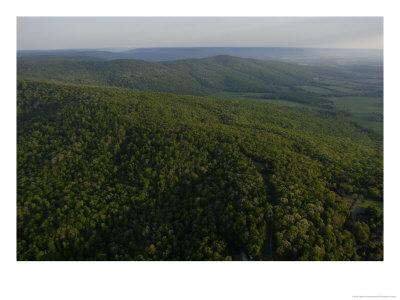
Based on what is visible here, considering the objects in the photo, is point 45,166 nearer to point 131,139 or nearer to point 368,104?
point 131,139

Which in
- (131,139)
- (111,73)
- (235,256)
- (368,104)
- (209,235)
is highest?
(111,73)

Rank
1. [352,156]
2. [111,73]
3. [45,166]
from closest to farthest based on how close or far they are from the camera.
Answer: [45,166] < [352,156] < [111,73]

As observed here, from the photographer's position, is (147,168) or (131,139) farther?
(131,139)

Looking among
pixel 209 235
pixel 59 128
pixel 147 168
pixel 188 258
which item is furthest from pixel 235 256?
pixel 59 128

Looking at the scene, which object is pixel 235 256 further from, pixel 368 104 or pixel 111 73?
pixel 111 73

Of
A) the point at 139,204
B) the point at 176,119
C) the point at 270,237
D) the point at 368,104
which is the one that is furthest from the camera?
the point at 368,104

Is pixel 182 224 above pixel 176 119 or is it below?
below
